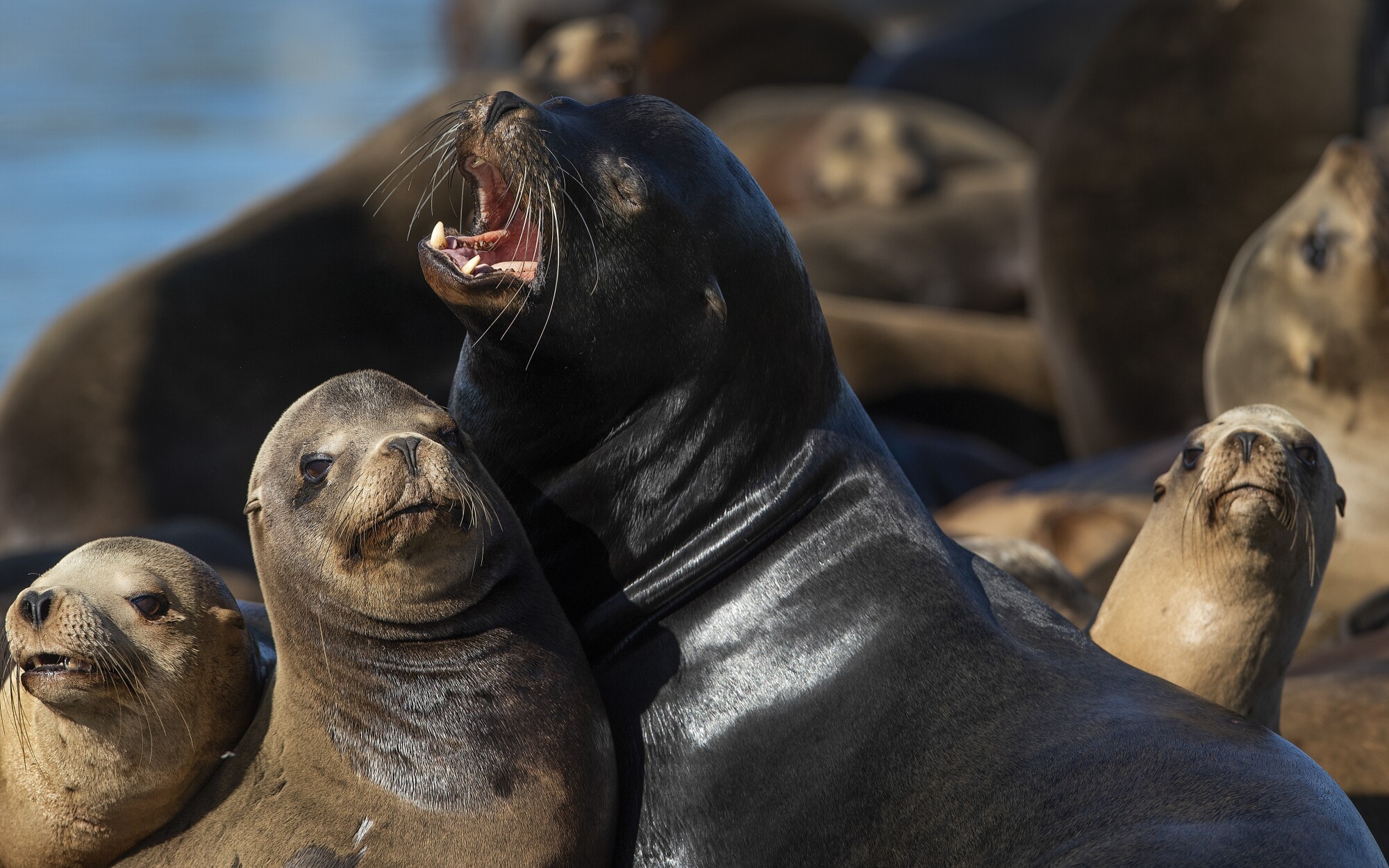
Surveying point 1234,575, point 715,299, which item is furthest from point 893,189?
point 715,299

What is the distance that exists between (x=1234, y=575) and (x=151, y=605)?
205 cm

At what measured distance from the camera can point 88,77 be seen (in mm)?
29844

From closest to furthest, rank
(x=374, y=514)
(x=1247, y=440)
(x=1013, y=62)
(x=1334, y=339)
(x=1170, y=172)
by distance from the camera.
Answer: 1. (x=374, y=514)
2. (x=1247, y=440)
3. (x=1334, y=339)
4. (x=1170, y=172)
5. (x=1013, y=62)

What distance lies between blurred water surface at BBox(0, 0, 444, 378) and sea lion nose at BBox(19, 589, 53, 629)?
485 cm

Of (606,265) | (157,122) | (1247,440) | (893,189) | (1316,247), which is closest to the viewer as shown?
(606,265)

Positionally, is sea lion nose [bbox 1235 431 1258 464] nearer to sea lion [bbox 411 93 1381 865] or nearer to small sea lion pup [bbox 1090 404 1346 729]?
small sea lion pup [bbox 1090 404 1346 729]

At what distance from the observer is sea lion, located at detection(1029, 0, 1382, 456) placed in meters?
7.74

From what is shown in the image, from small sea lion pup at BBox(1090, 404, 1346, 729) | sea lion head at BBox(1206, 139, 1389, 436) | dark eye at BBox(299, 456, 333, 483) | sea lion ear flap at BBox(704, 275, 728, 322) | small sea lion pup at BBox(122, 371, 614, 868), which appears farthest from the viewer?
sea lion head at BBox(1206, 139, 1389, 436)

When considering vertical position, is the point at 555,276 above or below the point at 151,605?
above

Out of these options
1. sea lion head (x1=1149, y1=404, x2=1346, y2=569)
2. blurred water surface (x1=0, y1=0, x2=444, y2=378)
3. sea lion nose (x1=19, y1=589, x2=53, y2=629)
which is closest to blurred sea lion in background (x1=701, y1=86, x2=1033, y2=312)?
blurred water surface (x1=0, y1=0, x2=444, y2=378)

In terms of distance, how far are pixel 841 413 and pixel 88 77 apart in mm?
28717

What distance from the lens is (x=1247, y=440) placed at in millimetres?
3885

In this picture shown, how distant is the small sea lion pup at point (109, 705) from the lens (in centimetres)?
295

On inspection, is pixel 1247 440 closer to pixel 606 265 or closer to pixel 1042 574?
pixel 1042 574
